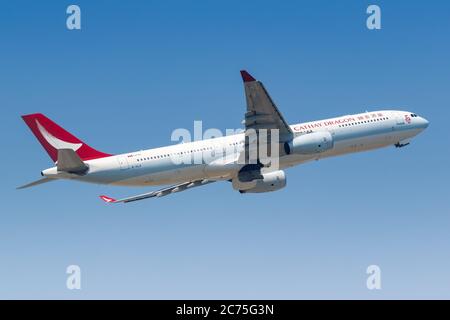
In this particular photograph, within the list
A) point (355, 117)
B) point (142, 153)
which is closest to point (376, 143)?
point (355, 117)

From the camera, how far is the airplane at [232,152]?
53781mm

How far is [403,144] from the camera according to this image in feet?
206

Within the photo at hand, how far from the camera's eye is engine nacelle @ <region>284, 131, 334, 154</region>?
5606cm

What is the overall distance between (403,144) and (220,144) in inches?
636

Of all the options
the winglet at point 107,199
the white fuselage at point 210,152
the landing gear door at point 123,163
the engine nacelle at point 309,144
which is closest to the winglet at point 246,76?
the engine nacelle at point 309,144

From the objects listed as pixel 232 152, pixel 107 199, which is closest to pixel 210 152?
pixel 232 152

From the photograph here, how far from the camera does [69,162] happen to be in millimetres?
52812

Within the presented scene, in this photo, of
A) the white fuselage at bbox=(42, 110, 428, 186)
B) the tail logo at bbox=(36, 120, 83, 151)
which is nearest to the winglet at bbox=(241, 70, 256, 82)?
the white fuselage at bbox=(42, 110, 428, 186)

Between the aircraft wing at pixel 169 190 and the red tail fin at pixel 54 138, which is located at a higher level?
the red tail fin at pixel 54 138

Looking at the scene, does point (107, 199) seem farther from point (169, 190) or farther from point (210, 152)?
point (210, 152)

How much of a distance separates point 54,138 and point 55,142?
1.01ft

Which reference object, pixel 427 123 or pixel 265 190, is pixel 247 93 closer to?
pixel 265 190

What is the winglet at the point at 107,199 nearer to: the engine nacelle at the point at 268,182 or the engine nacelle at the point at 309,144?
the engine nacelle at the point at 268,182

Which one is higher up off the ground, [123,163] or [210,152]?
[210,152]
